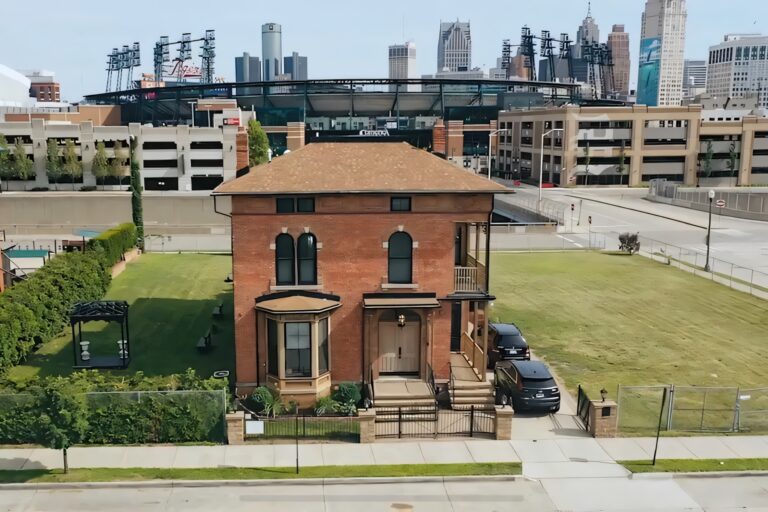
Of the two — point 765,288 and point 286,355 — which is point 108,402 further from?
point 765,288

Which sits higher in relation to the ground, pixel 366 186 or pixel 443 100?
pixel 443 100

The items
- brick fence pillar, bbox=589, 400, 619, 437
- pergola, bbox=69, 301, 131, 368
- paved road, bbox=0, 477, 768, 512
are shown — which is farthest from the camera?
pergola, bbox=69, 301, 131, 368

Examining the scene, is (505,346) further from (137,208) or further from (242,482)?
(137,208)

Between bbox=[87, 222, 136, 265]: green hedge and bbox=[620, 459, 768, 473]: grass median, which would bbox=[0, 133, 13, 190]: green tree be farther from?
bbox=[620, 459, 768, 473]: grass median

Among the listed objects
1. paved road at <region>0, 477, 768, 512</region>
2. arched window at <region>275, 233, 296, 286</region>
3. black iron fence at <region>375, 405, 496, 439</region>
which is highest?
arched window at <region>275, 233, 296, 286</region>

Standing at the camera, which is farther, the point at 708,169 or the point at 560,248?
the point at 708,169

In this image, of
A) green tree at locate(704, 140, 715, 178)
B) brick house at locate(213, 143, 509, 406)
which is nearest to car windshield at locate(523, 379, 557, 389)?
brick house at locate(213, 143, 509, 406)

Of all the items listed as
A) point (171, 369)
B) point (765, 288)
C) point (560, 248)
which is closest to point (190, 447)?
point (171, 369)
